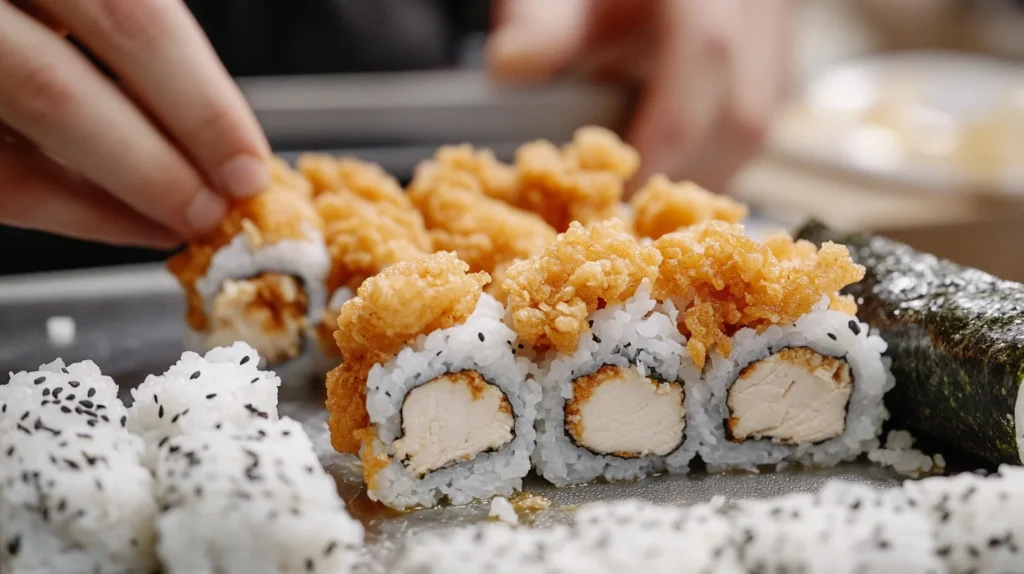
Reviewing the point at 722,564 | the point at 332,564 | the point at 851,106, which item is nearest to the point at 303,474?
the point at 332,564

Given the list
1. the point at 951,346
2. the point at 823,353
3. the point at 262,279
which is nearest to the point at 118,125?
the point at 262,279

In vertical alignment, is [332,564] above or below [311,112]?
below

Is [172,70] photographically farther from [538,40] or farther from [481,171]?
[538,40]

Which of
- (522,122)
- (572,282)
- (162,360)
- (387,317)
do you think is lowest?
(162,360)

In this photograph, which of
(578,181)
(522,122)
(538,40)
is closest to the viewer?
(578,181)

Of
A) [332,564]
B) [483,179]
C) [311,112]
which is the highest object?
[311,112]

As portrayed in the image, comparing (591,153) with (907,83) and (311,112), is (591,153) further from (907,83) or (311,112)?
(907,83)

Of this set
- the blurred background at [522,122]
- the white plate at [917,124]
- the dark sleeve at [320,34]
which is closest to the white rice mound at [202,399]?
the blurred background at [522,122]
